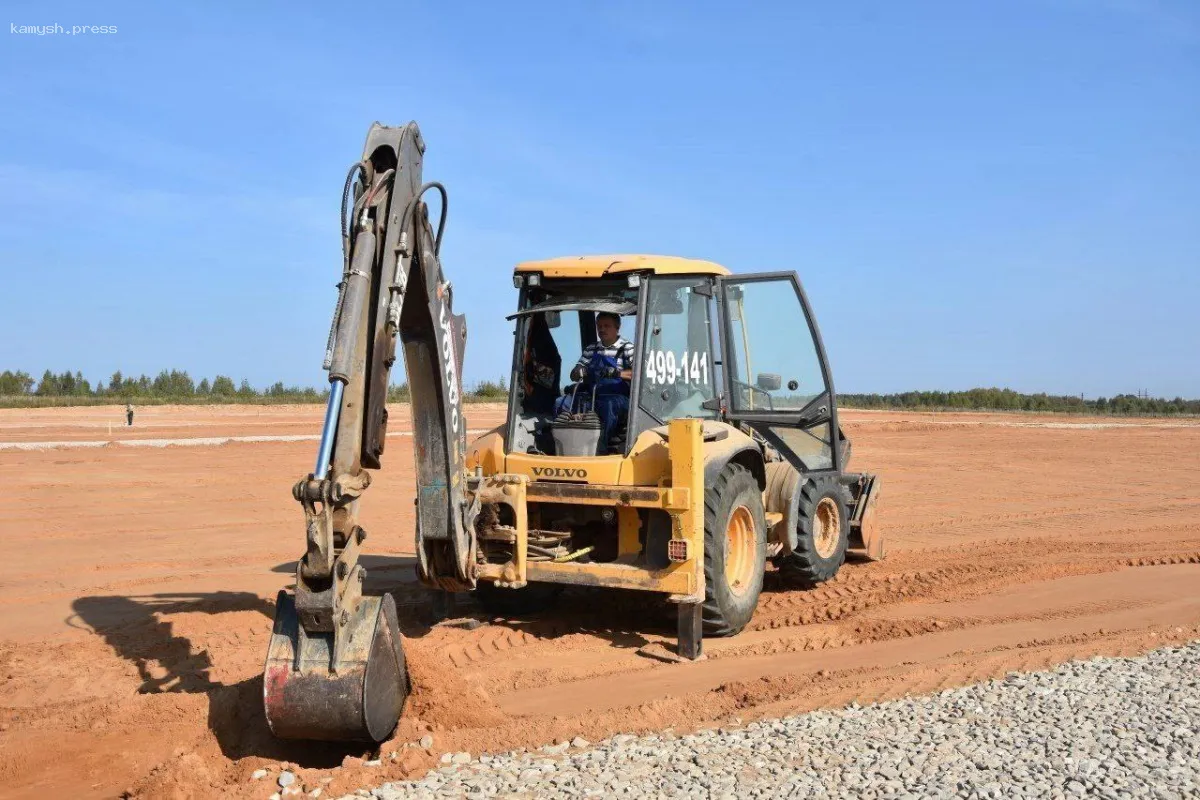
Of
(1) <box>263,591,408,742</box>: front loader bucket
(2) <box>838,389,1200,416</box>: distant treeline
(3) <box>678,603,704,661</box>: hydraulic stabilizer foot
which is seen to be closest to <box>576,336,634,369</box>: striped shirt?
(3) <box>678,603,704,661</box>: hydraulic stabilizer foot

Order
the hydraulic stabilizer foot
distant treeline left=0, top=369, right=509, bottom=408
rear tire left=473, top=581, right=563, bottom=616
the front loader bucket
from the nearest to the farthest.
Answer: the front loader bucket
the hydraulic stabilizer foot
rear tire left=473, top=581, right=563, bottom=616
distant treeline left=0, top=369, right=509, bottom=408

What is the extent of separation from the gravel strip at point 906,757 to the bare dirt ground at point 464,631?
0.31 meters

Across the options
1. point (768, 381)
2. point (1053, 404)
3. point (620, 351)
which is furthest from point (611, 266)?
point (1053, 404)

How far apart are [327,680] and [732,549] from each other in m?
3.53

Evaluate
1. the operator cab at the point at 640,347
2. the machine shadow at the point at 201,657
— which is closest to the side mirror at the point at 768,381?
the operator cab at the point at 640,347

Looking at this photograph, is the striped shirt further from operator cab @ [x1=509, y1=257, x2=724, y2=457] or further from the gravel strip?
the gravel strip

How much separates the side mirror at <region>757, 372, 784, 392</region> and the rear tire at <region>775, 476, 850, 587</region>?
83 cm

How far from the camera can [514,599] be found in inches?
305

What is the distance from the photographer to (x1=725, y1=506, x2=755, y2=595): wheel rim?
23.7 ft

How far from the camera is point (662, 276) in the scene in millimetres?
7191

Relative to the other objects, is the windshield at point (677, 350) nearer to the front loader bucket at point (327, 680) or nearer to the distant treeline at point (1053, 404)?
the front loader bucket at point (327, 680)

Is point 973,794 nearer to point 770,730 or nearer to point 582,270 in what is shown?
point 770,730

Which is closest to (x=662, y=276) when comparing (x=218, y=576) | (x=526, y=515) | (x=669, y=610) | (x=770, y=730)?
(x=526, y=515)

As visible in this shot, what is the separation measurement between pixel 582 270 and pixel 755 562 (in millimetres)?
2374
